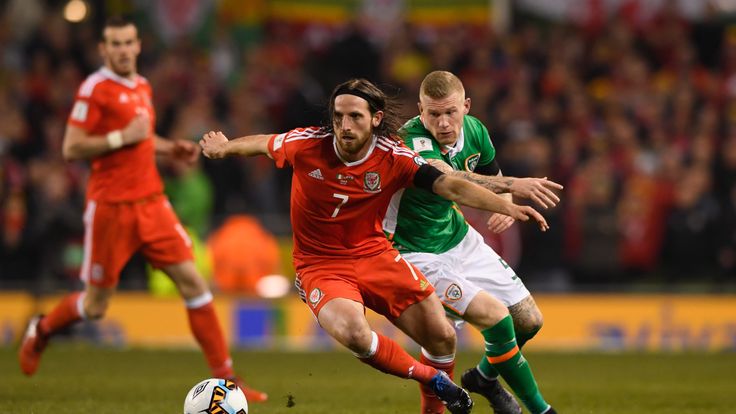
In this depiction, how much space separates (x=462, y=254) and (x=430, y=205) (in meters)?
0.41

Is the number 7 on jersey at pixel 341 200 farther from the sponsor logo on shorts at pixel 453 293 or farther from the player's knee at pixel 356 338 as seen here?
the sponsor logo on shorts at pixel 453 293

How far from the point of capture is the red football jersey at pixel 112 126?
9164 millimetres

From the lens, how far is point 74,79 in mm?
16562

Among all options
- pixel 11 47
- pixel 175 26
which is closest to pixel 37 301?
pixel 11 47

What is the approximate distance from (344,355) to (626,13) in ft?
26.1

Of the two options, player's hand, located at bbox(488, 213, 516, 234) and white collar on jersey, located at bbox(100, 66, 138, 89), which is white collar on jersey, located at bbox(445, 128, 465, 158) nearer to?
player's hand, located at bbox(488, 213, 516, 234)

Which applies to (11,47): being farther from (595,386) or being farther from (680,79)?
(595,386)

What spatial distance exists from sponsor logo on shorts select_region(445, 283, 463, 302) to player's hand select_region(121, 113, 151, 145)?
2.79 meters

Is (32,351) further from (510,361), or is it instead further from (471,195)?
(471,195)

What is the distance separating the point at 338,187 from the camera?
740cm

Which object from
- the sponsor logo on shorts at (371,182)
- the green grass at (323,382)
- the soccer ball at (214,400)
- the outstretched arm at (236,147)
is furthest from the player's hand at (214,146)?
the green grass at (323,382)

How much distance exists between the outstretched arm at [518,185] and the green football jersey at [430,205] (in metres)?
0.31

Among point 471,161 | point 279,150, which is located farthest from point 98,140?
point 471,161

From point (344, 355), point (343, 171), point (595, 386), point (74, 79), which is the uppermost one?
point (343, 171)
